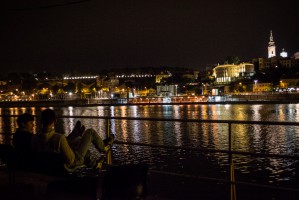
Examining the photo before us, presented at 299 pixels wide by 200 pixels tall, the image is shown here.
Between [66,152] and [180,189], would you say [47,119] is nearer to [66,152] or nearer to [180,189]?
[66,152]

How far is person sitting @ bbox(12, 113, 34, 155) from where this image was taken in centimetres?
577

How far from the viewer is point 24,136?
5.99 m

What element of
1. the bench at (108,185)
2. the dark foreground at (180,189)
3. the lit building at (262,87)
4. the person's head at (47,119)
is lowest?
the dark foreground at (180,189)

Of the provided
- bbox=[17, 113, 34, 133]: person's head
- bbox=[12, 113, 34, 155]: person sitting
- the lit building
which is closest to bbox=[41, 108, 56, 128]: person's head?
bbox=[12, 113, 34, 155]: person sitting

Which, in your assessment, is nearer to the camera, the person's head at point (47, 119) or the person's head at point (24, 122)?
the person's head at point (47, 119)

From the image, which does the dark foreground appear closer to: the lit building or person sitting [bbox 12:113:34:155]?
person sitting [bbox 12:113:34:155]

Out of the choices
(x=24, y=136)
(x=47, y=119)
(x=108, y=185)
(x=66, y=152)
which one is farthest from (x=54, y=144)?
(x=108, y=185)

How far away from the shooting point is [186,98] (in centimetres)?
17350

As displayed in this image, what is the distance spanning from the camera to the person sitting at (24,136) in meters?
5.77

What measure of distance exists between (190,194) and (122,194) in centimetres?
1243

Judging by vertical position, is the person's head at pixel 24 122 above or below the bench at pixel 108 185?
above

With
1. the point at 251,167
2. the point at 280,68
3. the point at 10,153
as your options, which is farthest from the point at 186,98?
the point at 10,153

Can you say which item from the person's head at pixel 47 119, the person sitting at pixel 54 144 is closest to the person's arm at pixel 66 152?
the person sitting at pixel 54 144

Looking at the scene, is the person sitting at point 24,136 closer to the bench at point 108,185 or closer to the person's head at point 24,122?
the person's head at point 24,122
